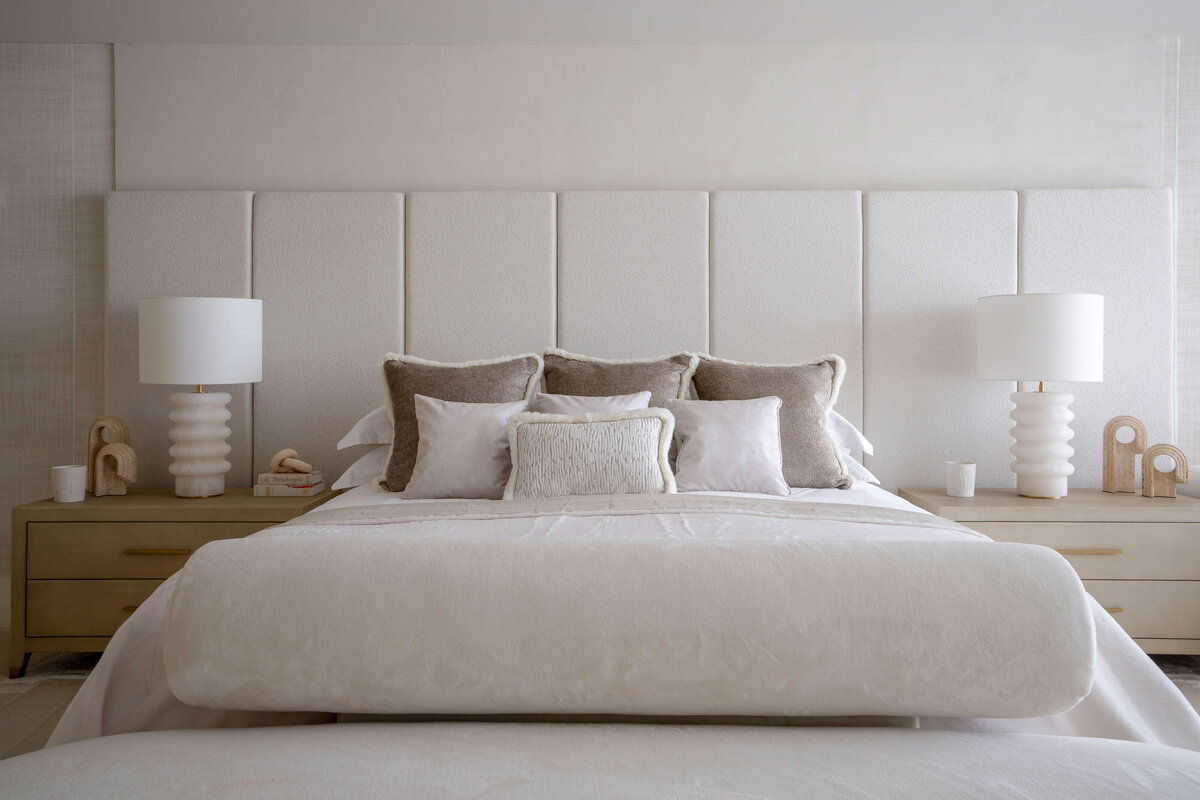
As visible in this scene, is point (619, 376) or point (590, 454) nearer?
point (590, 454)

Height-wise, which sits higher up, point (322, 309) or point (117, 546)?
point (322, 309)

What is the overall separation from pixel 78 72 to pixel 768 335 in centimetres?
303

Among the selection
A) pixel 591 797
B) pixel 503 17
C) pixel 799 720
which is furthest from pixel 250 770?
pixel 503 17

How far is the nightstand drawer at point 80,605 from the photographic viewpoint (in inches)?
102

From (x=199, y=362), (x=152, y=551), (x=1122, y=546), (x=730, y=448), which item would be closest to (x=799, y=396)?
(x=730, y=448)

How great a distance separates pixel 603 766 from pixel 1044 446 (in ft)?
8.11

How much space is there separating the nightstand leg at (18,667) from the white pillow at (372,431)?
4.03ft

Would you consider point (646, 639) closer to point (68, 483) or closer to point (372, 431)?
point (372, 431)

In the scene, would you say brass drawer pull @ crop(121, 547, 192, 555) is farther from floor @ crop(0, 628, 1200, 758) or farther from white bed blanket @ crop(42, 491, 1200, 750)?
white bed blanket @ crop(42, 491, 1200, 750)

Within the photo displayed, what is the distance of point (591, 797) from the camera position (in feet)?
2.71

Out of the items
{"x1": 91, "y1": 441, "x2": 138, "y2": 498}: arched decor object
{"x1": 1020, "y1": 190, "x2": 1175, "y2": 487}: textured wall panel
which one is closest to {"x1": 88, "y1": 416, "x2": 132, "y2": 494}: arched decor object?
{"x1": 91, "y1": 441, "x2": 138, "y2": 498}: arched decor object

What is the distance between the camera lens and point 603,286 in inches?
122

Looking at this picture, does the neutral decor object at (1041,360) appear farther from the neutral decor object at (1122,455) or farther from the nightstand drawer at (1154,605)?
the nightstand drawer at (1154,605)

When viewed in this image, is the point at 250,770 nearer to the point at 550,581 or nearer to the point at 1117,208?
the point at 550,581
